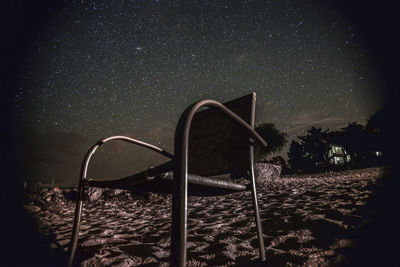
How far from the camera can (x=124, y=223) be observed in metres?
2.60

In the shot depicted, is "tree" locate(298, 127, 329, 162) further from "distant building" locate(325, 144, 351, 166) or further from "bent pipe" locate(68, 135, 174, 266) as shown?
"bent pipe" locate(68, 135, 174, 266)

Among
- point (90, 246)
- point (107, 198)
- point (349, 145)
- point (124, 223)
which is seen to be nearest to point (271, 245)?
point (90, 246)

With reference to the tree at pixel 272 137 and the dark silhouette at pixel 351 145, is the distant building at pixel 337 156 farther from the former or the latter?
the tree at pixel 272 137

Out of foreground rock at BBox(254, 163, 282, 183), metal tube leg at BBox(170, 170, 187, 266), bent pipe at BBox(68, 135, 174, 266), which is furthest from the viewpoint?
foreground rock at BBox(254, 163, 282, 183)

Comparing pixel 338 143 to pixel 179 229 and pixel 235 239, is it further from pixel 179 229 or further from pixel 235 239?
pixel 179 229

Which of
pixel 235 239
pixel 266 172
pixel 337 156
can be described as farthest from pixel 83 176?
pixel 337 156

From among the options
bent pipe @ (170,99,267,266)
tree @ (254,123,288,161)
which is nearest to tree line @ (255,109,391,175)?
tree @ (254,123,288,161)

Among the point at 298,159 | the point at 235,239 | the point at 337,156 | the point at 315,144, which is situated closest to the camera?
the point at 235,239

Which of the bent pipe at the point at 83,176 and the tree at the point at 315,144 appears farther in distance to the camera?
the tree at the point at 315,144

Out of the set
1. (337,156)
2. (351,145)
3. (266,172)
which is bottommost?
(266,172)

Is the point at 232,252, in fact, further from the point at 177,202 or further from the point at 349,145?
the point at 349,145

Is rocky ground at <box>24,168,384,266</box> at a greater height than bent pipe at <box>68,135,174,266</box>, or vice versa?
bent pipe at <box>68,135,174,266</box>

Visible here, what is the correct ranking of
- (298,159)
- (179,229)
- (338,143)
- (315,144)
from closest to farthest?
(179,229)
(315,144)
(298,159)
(338,143)

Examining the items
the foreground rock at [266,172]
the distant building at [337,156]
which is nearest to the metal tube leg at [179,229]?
the foreground rock at [266,172]
